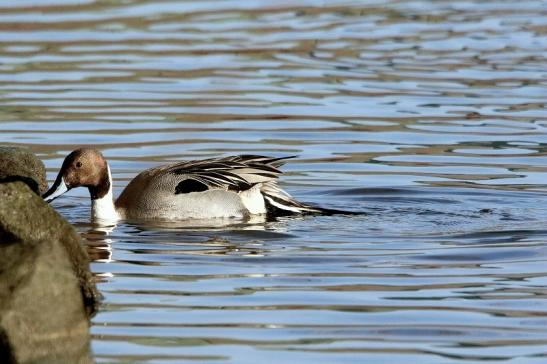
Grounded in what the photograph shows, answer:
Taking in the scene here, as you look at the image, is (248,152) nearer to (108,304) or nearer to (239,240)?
(239,240)

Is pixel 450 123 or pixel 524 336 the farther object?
pixel 450 123

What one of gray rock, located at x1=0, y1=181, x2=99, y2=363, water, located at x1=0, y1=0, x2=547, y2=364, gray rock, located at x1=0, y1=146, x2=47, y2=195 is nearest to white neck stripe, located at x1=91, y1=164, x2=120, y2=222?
water, located at x1=0, y1=0, x2=547, y2=364

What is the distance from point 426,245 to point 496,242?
46cm

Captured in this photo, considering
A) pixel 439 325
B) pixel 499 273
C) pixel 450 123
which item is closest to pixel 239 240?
pixel 499 273

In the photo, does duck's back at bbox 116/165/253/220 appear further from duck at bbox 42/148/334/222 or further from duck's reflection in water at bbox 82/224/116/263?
duck's reflection in water at bbox 82/224/116/263

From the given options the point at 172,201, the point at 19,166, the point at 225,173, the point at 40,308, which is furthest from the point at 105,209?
the point at 40,308

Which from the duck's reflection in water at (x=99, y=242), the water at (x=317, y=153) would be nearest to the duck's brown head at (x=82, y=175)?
the water at (x=317, y=153)

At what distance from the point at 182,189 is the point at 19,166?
46.5 inches

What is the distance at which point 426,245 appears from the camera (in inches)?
380

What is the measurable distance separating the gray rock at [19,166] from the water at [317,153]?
1.67 feet

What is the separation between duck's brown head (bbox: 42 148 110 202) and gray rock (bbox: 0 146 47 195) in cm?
14

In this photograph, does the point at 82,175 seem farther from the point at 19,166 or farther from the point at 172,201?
the point at 172,201

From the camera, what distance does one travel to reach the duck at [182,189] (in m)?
11.1

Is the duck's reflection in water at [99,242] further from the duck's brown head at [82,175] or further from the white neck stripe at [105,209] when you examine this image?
the duck's brown head at [82,175]
